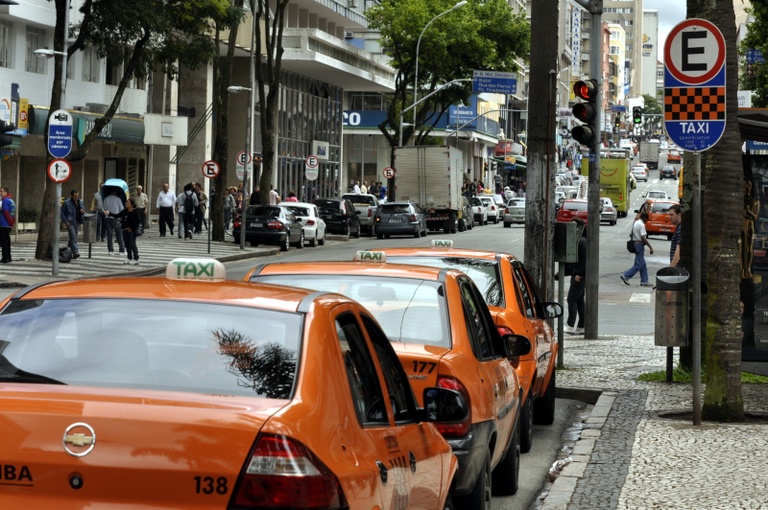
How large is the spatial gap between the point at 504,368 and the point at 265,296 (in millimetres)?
3954

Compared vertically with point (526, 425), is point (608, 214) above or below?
above

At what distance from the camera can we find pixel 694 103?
11453mm

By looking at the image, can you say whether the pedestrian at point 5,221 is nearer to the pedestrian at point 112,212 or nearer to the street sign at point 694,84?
the pedestrian at point 112,212

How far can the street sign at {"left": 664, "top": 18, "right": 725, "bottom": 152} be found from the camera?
37.1 feet

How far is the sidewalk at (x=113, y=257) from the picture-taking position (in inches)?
1171

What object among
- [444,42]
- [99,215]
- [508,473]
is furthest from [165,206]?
[508,473]

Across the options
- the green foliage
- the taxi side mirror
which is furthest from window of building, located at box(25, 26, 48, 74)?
the taxi side mirror

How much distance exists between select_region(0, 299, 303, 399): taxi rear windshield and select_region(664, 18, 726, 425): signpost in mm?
7275

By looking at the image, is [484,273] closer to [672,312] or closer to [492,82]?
[672,312]

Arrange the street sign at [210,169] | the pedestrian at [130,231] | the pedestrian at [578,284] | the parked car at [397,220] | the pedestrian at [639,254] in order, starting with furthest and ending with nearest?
the parked car at [397,220] → the street sign at [210,169] → the pedestrian at [130,231] → the pedestrian at [639,254] → the pedestrian at [578,284]

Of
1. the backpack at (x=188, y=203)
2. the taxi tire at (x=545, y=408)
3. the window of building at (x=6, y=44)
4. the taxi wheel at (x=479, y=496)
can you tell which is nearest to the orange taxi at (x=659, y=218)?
the backpack at (x=188, y=203)

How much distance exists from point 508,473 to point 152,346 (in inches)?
200

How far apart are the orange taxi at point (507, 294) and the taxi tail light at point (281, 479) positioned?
6.14 metres

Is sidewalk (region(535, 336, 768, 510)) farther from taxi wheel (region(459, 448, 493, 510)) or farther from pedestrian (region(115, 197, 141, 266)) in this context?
pedestrian (region(115, 197, 141, 266))
